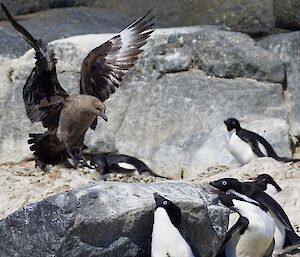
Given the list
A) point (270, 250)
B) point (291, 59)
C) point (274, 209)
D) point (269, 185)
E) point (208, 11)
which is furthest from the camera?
point (208, 11)

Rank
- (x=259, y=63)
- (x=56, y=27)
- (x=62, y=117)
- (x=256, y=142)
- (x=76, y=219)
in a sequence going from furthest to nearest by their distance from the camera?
(x=56, y=27) → (x=259, y=63) → (x=256, y=142) → (x=62, y=117) → (x=76, y=219)

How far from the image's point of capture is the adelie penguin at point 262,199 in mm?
8273

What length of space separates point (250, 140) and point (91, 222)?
19.8 feet

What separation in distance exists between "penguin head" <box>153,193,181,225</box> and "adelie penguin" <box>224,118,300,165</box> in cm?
530

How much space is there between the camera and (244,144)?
12539 millimetres

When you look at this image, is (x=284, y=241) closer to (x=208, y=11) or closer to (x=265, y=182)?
(x=265, y=182)

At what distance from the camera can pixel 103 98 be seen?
984 cm

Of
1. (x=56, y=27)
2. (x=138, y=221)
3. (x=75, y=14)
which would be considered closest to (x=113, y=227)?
(x=138, y=221)

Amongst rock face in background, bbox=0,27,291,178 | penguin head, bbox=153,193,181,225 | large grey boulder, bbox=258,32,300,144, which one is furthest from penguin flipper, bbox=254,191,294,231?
large grey boulder, bbox=258,32,300,144

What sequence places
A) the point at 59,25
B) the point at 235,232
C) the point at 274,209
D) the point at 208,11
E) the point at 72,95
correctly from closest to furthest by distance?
1. the point at 235,232
2. the point at 274,209
3. the point at 72,95
4. the point at 208,11
5. the point at 59,25

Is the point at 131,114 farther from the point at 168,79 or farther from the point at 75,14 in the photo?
the point at 75,14

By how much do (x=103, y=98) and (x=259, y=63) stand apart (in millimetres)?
3847

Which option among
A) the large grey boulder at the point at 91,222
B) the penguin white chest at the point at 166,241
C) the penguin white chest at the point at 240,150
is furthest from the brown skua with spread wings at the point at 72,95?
the penguin white chest at the point at 240,150

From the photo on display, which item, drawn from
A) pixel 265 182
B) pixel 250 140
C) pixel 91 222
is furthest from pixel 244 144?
pixel 91 222
